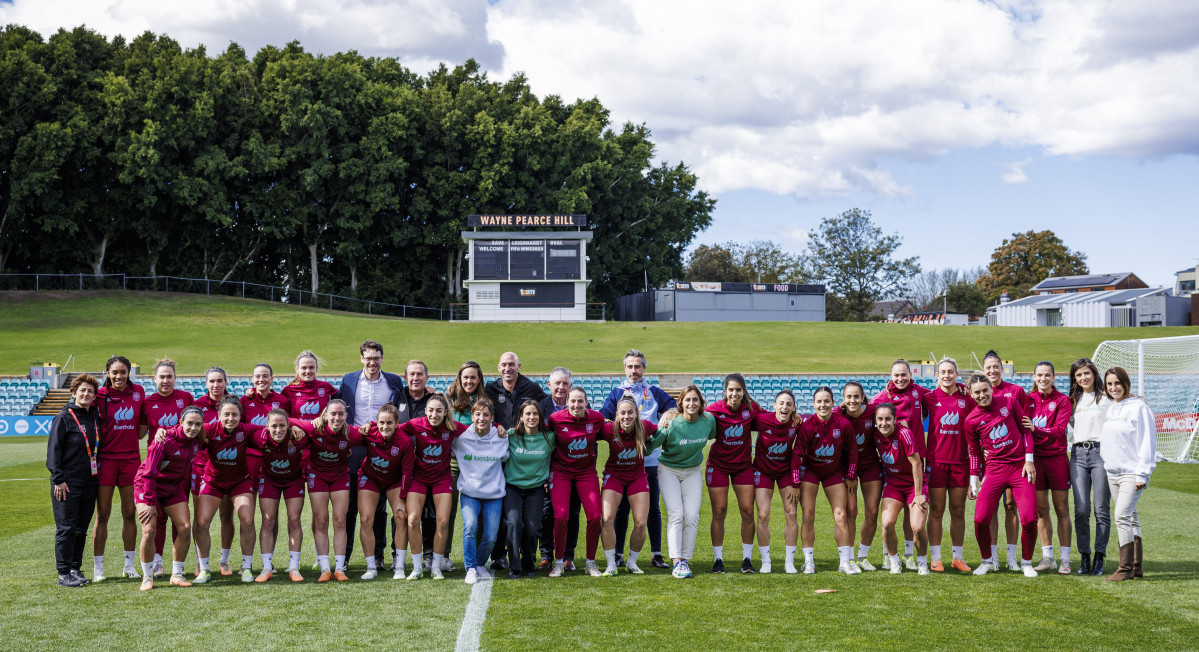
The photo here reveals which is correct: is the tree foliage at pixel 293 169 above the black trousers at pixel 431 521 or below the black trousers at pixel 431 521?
above

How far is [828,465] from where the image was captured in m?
7.21

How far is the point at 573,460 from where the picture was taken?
7.20 m

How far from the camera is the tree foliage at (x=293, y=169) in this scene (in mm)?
40219

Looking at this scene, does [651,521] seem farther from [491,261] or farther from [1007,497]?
[491,261]

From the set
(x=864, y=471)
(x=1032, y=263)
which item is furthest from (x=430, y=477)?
(x=1032, y=263)

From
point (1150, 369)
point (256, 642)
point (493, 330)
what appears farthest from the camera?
point (493, 330)

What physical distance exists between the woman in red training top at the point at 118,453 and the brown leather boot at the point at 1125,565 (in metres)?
8.07

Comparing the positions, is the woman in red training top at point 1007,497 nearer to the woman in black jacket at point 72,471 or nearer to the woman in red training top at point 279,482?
the woman in red training top at point 279,482

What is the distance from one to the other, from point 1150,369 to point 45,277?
4450 cm

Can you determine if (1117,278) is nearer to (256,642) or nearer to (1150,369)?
(1150,369)

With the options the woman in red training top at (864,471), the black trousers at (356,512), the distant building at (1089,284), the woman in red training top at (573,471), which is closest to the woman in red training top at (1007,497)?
the woman in red training top at (864,471)

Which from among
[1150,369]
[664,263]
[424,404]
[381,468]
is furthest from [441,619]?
[664,263]

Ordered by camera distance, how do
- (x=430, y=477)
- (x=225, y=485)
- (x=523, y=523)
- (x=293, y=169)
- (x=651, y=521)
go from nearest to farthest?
1. (x=225, y=485)
2. (x=430, y=477)
3. (x=523, y=523)
4. (x=651, y=521)
5. (x=293, y=169)

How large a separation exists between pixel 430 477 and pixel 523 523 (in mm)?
878
